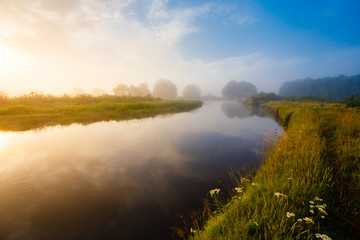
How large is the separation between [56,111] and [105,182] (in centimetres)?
1729

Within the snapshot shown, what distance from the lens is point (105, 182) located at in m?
5.28

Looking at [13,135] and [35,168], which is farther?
[13,135]

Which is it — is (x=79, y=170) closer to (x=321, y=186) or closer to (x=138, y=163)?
(x=138, y=163)

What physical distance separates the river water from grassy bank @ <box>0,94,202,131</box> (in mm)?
4138

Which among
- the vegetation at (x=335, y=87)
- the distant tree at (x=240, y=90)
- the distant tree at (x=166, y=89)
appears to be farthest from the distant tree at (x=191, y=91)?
the vegetation at (x=335, y=87)

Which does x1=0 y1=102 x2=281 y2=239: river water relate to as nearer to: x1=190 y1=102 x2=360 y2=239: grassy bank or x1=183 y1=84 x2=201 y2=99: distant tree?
x1=190 y1=102 x2=360 y2=239: grassy bank

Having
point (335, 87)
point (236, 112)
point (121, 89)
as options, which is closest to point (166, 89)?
point (121, 89)

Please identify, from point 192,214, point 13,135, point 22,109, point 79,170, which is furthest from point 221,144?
point 22,109

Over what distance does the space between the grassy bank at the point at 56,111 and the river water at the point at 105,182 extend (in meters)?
4.14

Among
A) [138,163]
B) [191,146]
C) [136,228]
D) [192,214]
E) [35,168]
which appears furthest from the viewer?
[191,146]

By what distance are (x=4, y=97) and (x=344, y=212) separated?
3163 centimetres

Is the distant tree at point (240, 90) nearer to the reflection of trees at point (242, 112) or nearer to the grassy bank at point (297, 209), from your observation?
the reflection of trees at point (242, 112)

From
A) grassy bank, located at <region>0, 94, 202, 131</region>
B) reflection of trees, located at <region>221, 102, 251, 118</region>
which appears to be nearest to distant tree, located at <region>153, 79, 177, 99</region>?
reflection of trees, located at <region>221, 102, 251, 118</region>

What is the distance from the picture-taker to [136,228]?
3.40m
